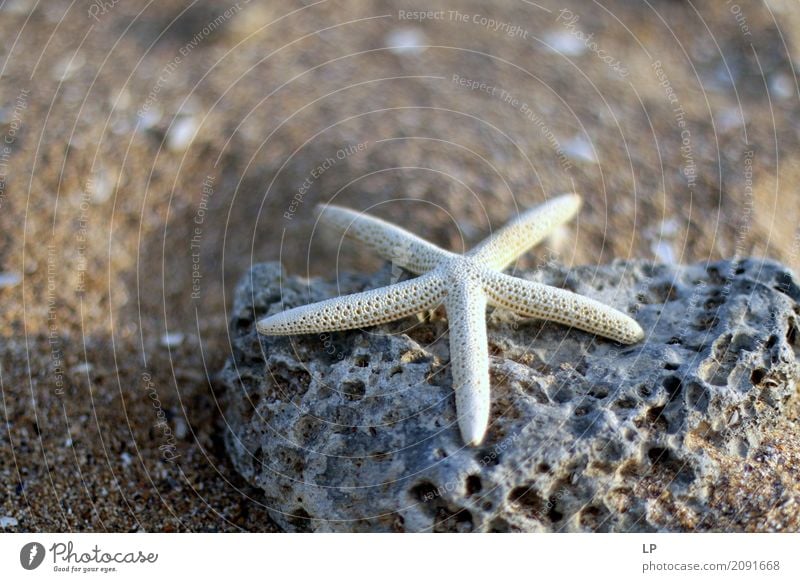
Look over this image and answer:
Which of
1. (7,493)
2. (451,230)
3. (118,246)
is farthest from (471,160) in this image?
(7,493)

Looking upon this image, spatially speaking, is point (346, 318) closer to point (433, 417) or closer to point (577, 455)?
point (433, 417)

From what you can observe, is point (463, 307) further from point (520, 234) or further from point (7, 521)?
point (7, 521)

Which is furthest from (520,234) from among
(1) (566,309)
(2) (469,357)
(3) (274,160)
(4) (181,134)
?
(4) (181,134)

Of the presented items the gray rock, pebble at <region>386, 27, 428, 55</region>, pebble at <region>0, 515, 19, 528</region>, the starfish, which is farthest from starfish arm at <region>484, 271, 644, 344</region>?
pebble at <region>386, 27, 428, 55</region>

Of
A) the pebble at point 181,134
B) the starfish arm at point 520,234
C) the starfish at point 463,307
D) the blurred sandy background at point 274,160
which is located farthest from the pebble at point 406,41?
the starfish at point 463,307

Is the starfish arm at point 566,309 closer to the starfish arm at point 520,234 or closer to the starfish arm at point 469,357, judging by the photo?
the starfish arm at point 469,357

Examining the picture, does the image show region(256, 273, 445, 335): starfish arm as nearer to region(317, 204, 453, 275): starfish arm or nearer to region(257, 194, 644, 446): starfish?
region(257, 194, 644, 446): starfish
